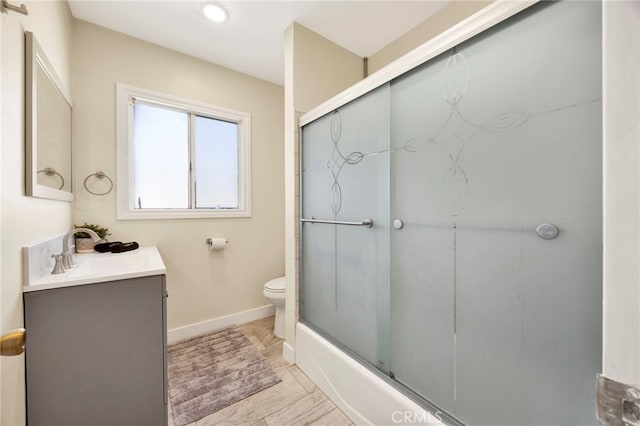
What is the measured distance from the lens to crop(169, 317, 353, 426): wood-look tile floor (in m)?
1.41

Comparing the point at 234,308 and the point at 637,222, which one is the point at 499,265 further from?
the point at 234,308

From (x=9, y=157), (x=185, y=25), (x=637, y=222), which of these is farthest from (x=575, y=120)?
(x=185, y=25)

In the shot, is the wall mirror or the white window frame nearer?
the wall mirror

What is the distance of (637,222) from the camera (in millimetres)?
324

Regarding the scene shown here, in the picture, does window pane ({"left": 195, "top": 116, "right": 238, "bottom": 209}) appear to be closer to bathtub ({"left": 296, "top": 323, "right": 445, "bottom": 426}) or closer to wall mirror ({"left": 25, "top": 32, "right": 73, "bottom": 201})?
wall mirror ({"left": 25, "top": 32, "right": 73, "bottom": 201})

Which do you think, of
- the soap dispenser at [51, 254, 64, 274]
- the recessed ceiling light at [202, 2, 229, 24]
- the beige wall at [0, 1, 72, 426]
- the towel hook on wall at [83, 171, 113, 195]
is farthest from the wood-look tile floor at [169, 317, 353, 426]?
the recessed ceiling light at [202, 2, 229, 24]

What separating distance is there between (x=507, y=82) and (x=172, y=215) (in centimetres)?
238

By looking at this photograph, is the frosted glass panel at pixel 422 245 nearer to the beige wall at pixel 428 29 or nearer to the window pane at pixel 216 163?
the beige wall at pixel 428 29

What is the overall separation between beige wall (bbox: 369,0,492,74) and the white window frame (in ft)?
4.48

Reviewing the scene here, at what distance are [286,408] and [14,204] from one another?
1.59 meters

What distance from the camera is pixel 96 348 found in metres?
1.11

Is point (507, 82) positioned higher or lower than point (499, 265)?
higher

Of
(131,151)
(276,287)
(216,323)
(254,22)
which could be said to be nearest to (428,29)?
(254,22)

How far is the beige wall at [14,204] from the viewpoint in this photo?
850 mm
